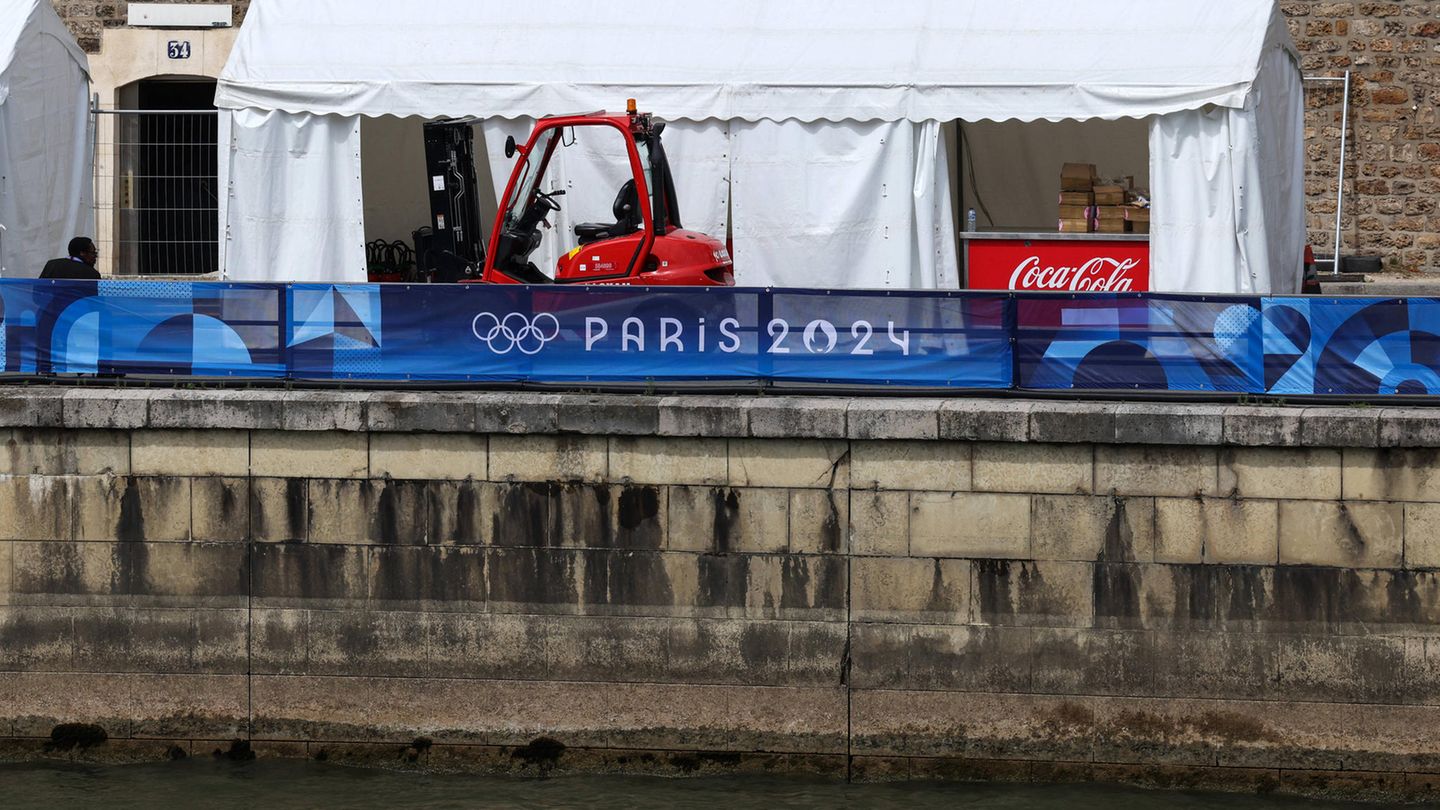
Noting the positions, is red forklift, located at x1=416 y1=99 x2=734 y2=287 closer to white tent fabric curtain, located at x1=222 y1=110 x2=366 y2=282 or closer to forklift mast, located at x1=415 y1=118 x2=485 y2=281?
forklift mast, located at x1=415 y1=118 x2=485 y2=281

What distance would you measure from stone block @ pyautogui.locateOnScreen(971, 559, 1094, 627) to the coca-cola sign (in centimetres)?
555

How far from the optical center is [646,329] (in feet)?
38.3

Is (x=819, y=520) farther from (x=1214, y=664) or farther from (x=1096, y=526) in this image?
(x=1214, y=664)

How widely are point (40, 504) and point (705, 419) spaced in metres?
4.28

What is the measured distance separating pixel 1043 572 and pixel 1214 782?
63.6 inches

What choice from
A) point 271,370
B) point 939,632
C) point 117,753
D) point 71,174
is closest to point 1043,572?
point 939,632

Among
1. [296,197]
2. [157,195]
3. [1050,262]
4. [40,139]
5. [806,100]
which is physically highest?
[806,100]

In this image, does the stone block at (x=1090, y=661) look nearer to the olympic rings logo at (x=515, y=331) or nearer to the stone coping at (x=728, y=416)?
Answer: the stone coping at (x=728, y=416)

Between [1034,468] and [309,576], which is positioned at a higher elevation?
[1034,468]

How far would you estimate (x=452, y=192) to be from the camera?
16016 mm

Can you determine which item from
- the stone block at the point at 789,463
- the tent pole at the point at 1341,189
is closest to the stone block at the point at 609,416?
the stone block at the point at 789,463

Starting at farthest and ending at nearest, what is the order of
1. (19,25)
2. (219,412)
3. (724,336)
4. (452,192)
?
(19,25) < (452,192) < (724,336) < (219,412)

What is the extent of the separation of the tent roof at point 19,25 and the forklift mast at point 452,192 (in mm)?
3708

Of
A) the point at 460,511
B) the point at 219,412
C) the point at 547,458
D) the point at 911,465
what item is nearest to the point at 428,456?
the point at 460,511
